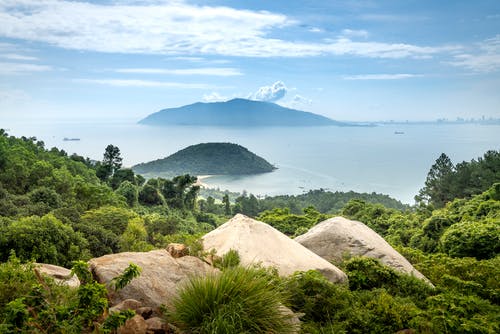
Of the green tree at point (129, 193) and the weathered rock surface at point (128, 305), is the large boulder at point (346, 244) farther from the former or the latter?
the green tree at point (129, 193)

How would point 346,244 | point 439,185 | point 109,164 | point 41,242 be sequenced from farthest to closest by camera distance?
point 109,164, point 439,185, point 41,242, point 346,244

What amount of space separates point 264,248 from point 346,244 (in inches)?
84.1

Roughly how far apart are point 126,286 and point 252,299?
1.48 m

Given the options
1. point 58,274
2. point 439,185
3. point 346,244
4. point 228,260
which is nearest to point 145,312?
point 58,274

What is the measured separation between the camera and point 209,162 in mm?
129250

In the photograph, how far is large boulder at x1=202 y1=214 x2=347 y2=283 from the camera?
6.48 metres

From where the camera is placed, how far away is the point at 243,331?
4.25 metres

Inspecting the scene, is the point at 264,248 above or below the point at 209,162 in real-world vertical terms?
above

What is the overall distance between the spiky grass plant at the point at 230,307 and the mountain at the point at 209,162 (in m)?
118

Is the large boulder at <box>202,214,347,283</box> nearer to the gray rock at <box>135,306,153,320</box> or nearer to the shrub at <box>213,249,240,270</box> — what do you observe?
the shrub at <box>213,249,240,270</box>

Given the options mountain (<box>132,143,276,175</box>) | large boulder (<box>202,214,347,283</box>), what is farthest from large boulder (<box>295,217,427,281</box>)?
mountain (<box>132,143,276,175</box>)

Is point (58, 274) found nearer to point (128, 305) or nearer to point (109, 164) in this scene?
point (128, 305)

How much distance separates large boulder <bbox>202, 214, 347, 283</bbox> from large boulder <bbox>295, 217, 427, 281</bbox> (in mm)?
1229

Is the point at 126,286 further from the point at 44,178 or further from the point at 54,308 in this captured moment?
the point at 44,178
